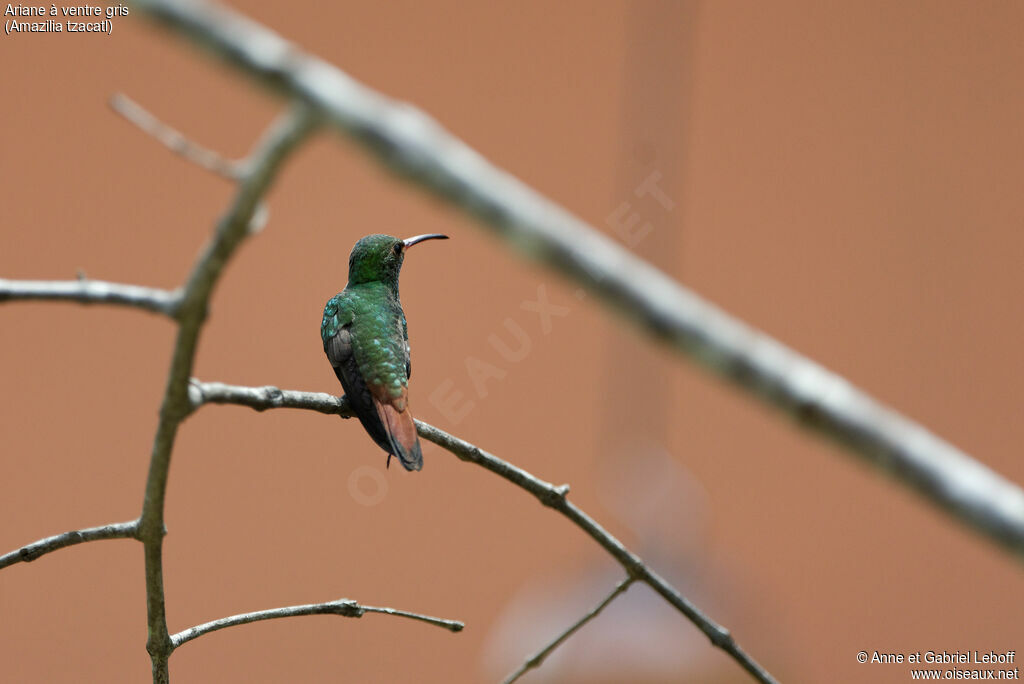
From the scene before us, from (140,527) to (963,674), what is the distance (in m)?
2.31

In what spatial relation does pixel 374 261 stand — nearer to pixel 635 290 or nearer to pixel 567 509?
pixel 567 509

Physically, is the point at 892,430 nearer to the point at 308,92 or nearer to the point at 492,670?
the point at 308,92

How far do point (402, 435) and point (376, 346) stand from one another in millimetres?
172

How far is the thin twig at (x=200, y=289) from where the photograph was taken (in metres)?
0.43

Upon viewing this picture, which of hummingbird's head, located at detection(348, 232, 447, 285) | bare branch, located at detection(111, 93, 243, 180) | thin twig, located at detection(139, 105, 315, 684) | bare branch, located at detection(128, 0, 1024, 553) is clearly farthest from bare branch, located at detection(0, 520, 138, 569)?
hummingbird's head, located at detection(348, 232, 447, 285)

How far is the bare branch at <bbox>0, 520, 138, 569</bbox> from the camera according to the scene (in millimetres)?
731

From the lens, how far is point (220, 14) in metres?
0.40

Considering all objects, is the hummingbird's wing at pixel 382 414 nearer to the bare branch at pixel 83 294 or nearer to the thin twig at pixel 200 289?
the thin twig at pixel 200 289

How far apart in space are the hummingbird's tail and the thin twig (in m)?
0.38

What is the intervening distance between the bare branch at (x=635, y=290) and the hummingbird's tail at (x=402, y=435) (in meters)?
0.72

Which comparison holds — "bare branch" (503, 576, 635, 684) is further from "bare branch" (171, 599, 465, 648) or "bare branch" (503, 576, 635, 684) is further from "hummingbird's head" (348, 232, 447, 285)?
"hummingbird's head" (348, 232, 447, 285)

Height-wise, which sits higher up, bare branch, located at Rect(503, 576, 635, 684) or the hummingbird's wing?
the hummingbird's wing

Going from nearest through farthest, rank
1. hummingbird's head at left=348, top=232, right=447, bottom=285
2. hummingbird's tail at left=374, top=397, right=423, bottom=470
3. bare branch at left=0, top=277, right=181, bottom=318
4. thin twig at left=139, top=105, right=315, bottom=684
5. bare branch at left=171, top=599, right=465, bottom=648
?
1. thin twig at left=139, top=105, right=315, bottom=684
2. bare branch at left=0, top=277, right=181, bottom=318
3. bare branch at left=171, top=599, right=465, bottom=648
4. hummingbird's tail at left=374, top=397, right=423, bottom=470
5. hummingbird's head at left=348, top=232, right=447, bottom=285

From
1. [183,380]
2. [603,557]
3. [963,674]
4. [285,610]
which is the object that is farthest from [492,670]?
[183,380]
